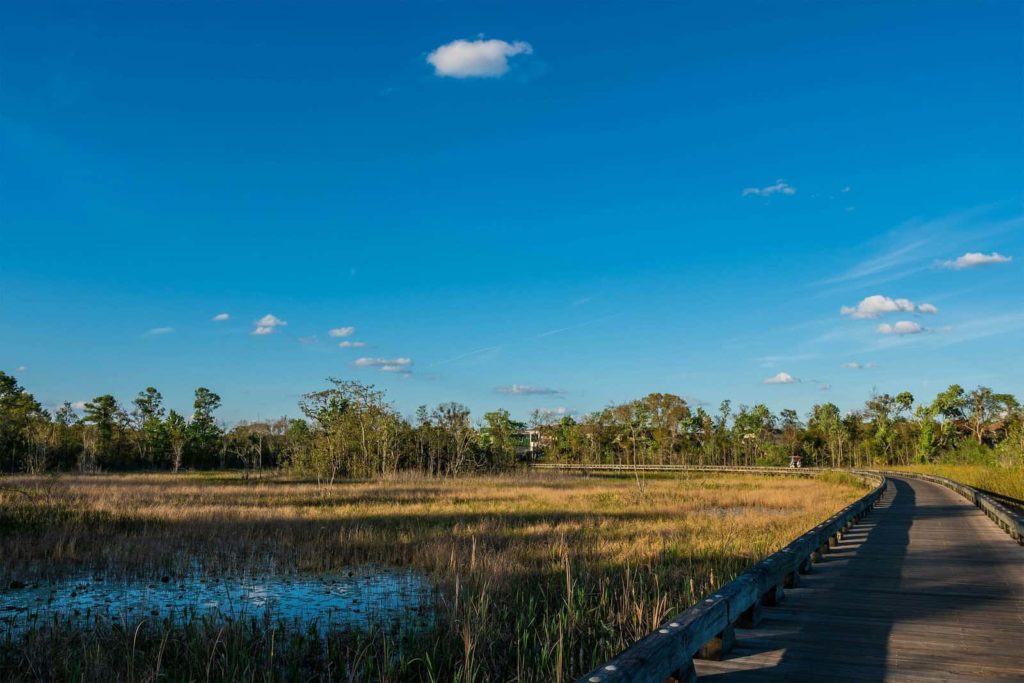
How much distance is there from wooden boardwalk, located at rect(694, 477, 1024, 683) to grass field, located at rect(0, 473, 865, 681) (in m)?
1.36

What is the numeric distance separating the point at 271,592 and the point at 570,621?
4.88 m

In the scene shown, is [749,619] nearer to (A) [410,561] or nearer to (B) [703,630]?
(B) [703,630]

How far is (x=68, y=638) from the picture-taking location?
21.7 ft

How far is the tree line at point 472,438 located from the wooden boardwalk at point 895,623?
109 feet

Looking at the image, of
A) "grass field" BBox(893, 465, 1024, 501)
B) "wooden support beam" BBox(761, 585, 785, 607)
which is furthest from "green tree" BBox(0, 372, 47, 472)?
"grass field" BBox(893, 465, 1024, 501)

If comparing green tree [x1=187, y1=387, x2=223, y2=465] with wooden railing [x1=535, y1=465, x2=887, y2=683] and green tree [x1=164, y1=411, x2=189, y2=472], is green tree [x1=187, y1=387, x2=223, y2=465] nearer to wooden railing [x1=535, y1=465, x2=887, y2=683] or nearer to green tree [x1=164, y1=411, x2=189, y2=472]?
green tree [x1=164, y1=411, x2=189, y2=472]

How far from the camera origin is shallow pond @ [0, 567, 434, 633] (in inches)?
317

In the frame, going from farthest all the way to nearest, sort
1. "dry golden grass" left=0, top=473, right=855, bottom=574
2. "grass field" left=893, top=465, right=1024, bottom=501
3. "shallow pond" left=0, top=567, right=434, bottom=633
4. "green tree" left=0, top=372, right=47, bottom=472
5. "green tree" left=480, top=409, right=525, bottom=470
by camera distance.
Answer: "green tree" left=480, top=409, right=525, bottom=470 < "green tree" left=0, top=372, right=47, bottom=472 < "grass field" left=893, top=465, right=1024, bottom=501 < "dry golden grass" left=0, top=473, right=855, bottom=574 < "shallow pond" left=0, top=567, right=434, bottom=633

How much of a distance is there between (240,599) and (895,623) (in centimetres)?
779

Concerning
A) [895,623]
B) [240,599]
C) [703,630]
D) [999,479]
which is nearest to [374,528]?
[240,599]

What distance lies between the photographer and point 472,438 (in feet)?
156

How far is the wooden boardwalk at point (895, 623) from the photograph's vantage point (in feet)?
15.8

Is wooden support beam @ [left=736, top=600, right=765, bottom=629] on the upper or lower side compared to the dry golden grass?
upper

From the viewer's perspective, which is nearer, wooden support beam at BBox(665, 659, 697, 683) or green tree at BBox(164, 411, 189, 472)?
wooden support beam at BBox(665, 659, 697, 683)
